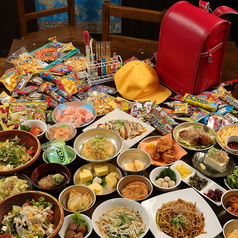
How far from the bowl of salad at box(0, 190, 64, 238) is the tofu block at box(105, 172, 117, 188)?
367mm

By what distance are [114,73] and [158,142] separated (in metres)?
0.97

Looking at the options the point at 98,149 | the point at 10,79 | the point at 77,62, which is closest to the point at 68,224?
the point at 98,149

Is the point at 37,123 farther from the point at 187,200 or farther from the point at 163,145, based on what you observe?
the point at 187,200

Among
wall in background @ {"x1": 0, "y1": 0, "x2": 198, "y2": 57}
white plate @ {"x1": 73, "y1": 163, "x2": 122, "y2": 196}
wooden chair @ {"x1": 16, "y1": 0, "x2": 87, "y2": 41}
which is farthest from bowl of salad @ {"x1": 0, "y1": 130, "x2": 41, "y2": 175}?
wall in background @ {"x1": 0, "y1": 0, "x2": 198, "y2": 57}

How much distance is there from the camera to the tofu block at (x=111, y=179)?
71.4 inches

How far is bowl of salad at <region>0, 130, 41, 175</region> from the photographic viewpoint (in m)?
1.86

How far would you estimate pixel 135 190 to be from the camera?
177 centimetres

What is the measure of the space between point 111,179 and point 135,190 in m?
0.16

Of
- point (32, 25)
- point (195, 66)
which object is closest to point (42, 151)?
point (195, 66)

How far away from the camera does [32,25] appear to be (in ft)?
15.6

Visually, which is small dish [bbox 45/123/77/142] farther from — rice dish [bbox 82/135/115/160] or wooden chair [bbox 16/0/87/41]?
wooden chair [bbox 16/0/87/41]

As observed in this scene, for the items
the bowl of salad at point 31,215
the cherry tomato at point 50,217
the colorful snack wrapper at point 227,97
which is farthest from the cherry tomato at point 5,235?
the colorful snack wrapper at point 227,97

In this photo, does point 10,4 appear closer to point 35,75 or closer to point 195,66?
point 35,75

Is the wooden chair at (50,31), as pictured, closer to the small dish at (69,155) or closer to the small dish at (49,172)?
the small dish at (69,155)
